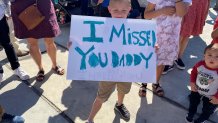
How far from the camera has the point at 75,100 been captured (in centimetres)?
336

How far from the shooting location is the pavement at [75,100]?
3.11 metres

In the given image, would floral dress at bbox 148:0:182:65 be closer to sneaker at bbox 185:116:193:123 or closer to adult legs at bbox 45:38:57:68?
sneaker at bbox 185:116:193:123

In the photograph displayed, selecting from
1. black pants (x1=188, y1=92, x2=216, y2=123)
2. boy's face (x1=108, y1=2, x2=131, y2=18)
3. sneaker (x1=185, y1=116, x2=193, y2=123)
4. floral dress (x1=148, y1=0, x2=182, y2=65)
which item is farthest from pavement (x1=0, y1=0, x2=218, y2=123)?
boy's face (x1=108, y1=2, x2=131, y2=18)

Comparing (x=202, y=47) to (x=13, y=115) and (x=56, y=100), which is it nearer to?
→ (x=56, y=100)

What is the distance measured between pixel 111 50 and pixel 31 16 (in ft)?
4.02

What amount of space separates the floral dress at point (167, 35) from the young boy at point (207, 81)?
16.8 inches

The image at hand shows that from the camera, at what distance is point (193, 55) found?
452 centimetres

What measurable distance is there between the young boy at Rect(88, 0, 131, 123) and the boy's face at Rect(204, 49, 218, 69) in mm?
762

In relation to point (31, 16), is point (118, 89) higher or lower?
lower

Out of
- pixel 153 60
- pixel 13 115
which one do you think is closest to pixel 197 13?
pixel 153 60

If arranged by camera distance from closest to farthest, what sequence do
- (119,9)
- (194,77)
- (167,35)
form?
(119,9) → (194,77) → (167,35)

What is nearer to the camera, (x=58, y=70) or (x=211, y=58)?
(x=211, y=58)

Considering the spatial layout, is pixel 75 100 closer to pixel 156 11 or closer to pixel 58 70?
pixel 58 70

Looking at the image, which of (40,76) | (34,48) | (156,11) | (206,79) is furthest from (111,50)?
(40,76)
